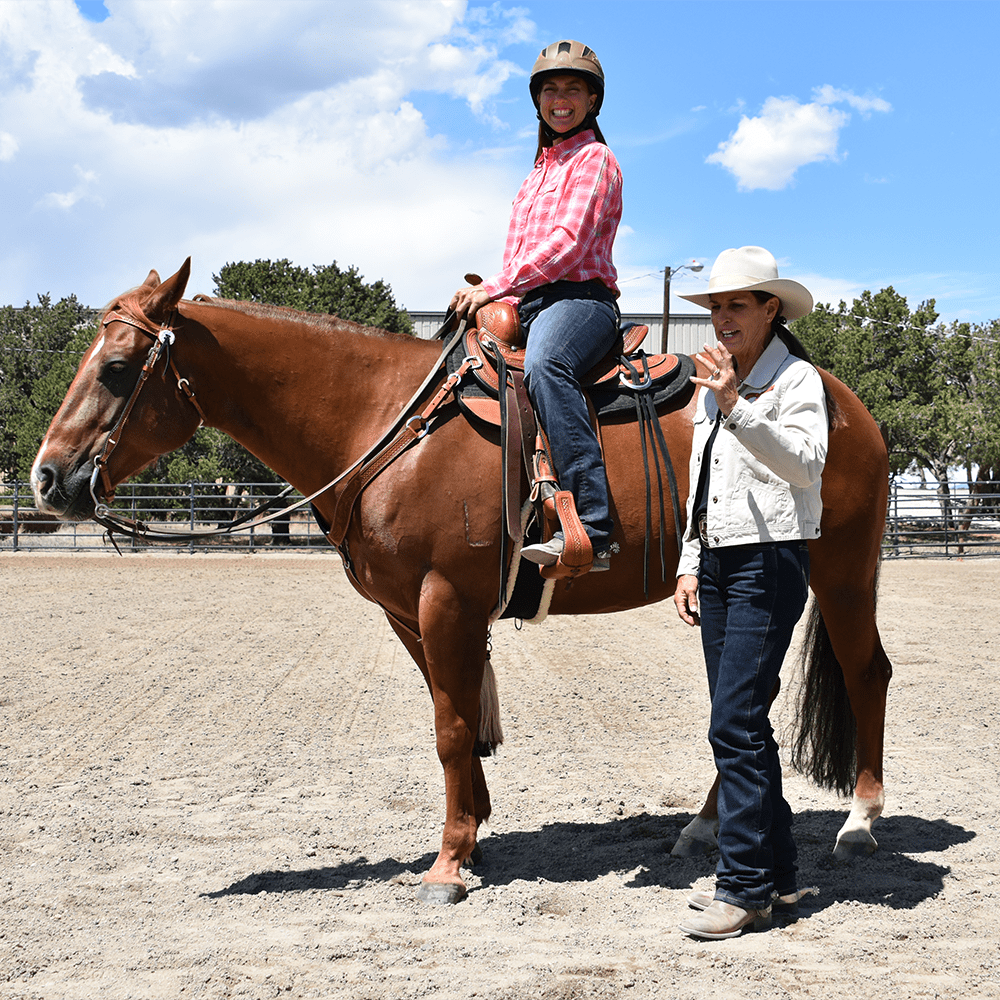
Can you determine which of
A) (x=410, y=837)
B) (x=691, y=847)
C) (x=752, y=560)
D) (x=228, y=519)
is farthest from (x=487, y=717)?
(x=228, y=519)

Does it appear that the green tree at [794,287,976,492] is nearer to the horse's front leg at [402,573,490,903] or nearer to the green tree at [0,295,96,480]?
the green tree at [0,295,96,480]

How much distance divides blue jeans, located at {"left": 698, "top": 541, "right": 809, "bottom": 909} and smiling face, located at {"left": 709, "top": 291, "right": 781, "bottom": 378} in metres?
0.67

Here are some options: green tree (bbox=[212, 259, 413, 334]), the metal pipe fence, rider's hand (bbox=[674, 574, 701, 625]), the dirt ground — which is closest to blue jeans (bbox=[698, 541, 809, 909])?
rider's hand (bbox=[674, 574, 701, 625])

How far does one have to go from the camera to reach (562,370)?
341 cm

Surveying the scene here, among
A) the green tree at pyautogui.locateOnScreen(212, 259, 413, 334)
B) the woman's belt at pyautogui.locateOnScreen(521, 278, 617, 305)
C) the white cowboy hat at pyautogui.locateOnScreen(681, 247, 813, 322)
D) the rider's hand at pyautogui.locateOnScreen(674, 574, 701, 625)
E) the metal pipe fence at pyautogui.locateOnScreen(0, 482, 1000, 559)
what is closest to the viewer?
the white cowboy hat at pyautogui.locateOnScreen(681, 247, 813, 322)

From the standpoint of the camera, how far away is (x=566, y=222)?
11.5 feet

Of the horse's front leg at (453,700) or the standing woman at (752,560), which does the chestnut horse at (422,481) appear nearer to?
the horse's front leg at (453,700)

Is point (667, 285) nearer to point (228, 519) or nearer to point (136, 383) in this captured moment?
point (228, 519)

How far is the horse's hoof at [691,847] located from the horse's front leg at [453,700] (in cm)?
91

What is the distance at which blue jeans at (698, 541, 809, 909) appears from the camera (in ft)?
9.39

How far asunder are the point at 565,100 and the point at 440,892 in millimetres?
3182

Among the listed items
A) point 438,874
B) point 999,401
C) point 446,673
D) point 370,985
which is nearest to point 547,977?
point 370,985

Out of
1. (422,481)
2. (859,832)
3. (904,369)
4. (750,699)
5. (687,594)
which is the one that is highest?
(904,369)

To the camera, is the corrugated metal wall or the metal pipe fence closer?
the metal pipe fence
